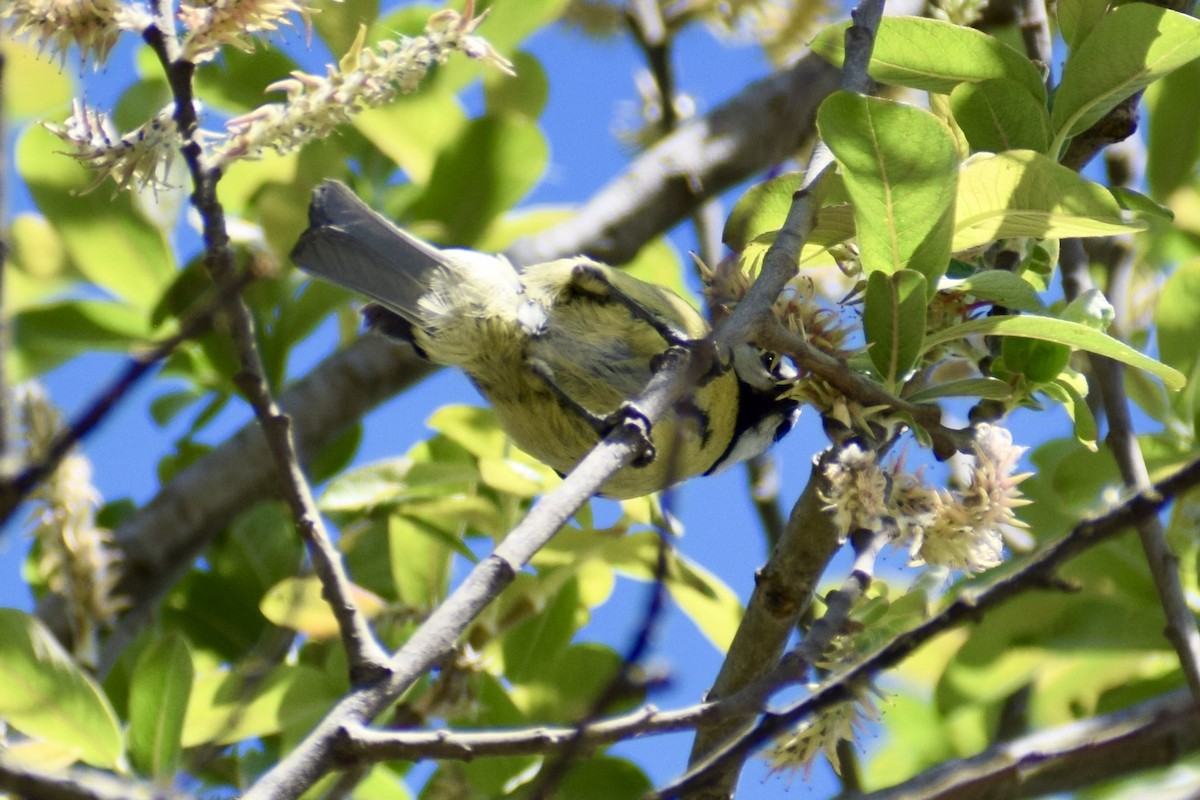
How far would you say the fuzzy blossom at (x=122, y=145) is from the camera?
56.9 inches

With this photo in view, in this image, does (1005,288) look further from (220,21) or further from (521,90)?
(521,90)

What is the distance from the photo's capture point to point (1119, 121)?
1881 mm

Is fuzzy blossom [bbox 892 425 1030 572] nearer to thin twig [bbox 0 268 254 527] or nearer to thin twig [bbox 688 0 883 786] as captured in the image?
thin twig [bbox 688 0 883 786]

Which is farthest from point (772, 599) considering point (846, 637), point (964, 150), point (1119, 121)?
point (1119, 121)

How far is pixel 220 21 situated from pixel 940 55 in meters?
0.93

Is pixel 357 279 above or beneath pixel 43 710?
above

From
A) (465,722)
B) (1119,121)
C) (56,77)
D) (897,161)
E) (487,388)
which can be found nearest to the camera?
(897,161)

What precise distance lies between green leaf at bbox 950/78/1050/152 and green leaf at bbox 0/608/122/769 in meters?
1.47

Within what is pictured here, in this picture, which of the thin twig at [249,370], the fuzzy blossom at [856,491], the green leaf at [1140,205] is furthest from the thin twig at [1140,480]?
the thin twig at [249,370]

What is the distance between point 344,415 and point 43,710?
111 centimetres

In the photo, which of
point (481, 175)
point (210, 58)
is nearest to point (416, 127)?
point (481, 175)

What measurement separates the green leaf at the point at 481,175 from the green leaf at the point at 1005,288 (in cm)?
132

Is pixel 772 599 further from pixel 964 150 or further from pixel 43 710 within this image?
pixel 43 710

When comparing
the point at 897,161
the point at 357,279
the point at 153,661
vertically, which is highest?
the point at 357,279
